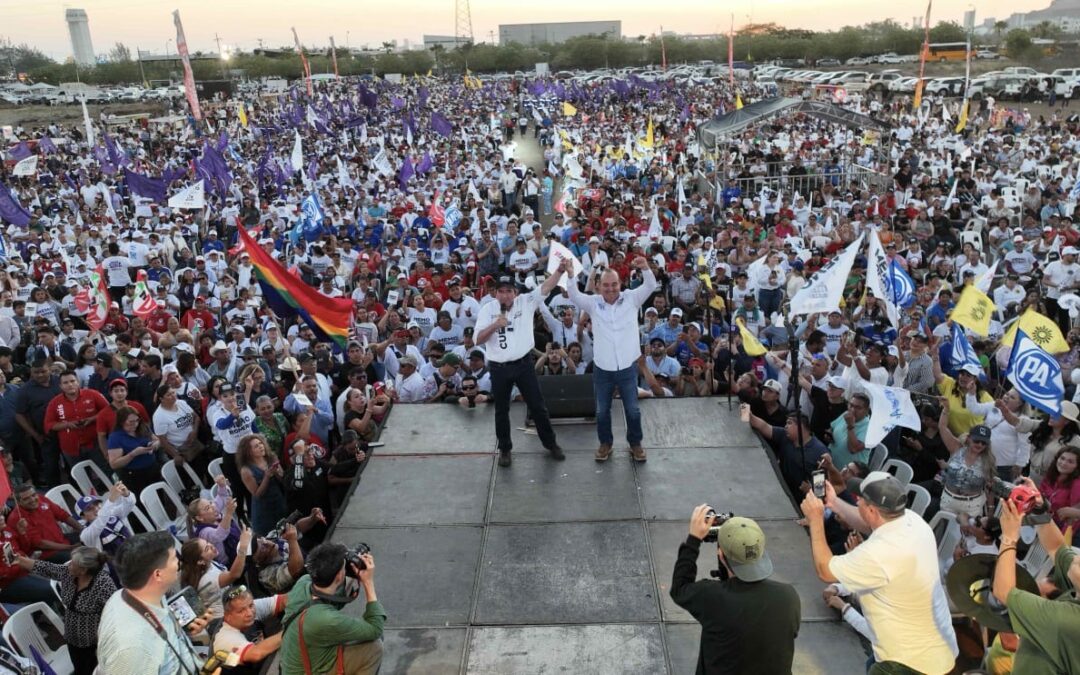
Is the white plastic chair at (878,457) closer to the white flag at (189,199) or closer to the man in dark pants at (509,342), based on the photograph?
the man in dark pants at (509,342)

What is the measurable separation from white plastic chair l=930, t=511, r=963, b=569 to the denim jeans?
7.67ft

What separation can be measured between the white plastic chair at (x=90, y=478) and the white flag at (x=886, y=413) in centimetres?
712

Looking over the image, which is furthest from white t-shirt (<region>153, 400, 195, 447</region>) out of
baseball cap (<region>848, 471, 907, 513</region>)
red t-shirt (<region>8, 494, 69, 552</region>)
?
baseball cap (<region>848, 471, 907, 513</region>)

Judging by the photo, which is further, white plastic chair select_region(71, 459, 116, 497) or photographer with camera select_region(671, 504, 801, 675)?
white plastic chair select_region(71, 459, 116, 497)

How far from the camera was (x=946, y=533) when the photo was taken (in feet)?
19.3

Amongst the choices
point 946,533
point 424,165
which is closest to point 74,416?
point 946,533

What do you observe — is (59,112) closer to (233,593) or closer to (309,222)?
(309,222)

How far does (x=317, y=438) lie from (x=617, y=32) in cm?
18473

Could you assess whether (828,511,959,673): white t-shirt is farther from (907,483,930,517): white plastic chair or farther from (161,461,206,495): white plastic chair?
(161,461,206,495): white plastic chair

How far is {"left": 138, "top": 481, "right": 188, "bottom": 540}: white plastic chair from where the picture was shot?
7.02 meters

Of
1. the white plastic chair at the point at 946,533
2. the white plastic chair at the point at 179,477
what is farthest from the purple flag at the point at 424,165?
the white plastic chair at the point at 946,533

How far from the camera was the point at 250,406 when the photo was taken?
8.04m

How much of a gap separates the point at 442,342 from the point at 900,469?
18.1 ft

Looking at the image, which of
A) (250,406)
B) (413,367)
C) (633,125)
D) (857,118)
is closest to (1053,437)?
(413,367)
